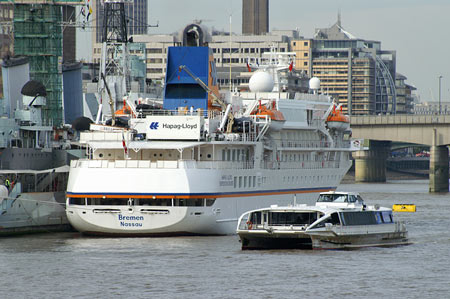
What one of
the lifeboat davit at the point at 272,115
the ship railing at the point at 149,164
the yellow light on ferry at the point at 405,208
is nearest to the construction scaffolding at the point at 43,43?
the lifeboat davit at the point at 272,115

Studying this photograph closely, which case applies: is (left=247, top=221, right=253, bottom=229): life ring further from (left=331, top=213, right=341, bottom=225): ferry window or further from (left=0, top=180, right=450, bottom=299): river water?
(left=331, top=213, right=341, bottom=225): ferry window

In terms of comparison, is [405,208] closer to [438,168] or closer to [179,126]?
[179,126]

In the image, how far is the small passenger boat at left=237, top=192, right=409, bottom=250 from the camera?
194 feet

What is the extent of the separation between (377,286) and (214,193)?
20608 millimetres

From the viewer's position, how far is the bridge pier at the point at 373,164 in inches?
7569

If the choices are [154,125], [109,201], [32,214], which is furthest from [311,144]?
[32,214]

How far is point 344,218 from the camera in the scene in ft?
200

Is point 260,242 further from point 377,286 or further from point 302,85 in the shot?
point 302,85

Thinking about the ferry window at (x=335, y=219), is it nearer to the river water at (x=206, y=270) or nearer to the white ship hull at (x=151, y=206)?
the river water at (x=206, y=270)

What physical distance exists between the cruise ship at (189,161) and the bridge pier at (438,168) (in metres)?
68.5

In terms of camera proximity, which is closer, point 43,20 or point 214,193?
point 214,193

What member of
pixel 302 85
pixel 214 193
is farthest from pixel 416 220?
pixel 214 193

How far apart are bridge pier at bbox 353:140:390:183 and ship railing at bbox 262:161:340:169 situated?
100 meters

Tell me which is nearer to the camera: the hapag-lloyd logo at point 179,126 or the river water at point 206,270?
the river water at point 206,270
